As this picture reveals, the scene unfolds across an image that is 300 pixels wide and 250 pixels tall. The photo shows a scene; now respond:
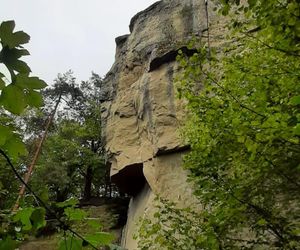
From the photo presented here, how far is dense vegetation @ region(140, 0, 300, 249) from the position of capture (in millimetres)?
3594

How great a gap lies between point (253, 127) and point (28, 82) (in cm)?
326

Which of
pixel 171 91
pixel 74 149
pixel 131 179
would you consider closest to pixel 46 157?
pixel 74 149

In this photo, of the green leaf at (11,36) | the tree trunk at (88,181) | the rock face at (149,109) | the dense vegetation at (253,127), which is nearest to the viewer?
the green leaf at (11,36)

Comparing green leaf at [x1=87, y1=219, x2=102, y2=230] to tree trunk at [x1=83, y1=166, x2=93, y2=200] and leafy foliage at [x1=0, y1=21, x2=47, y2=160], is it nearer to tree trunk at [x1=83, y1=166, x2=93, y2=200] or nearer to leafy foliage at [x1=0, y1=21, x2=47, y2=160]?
leafy foliage at [x1=0, y1=21, x2=47, y2=160]

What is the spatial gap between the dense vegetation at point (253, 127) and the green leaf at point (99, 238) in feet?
8.43

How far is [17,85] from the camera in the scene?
936 mm

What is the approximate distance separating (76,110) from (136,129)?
10048 millimetres

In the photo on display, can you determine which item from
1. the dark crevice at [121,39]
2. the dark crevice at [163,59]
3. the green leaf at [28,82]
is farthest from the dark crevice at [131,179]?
the green leaf at [28,82]

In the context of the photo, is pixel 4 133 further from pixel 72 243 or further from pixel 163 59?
pixel 163 59

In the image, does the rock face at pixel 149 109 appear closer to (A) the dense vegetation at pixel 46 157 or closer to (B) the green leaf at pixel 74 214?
(A) the dense vegetation at pixel 46 157

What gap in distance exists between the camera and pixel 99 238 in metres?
1.05

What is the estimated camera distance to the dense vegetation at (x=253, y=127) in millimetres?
3594

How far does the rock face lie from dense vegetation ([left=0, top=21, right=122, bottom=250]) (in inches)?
133

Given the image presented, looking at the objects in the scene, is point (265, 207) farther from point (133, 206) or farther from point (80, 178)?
point (80, 178)
